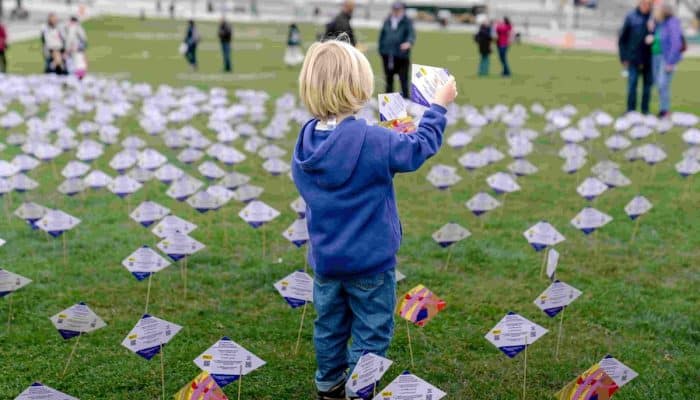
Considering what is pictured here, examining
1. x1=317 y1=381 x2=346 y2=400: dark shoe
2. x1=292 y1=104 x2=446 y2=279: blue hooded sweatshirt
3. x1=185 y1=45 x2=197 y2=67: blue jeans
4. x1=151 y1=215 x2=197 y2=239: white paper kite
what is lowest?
x1=317 y1=381 x2=346 y2=400: dark shoe

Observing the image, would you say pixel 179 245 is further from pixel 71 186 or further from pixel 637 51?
pixel 637 51

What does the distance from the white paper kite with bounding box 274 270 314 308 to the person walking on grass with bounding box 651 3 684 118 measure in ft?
31.6

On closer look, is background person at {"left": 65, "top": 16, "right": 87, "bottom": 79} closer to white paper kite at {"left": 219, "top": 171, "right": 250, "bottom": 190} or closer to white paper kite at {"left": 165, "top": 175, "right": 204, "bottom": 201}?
white paper kite at {"left": 219, "top": 171, "right": 250, "bottom": 190}

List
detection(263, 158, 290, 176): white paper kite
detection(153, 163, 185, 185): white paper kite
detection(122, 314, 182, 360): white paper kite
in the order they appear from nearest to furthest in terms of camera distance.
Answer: detection(122, 314, 182, 360): white paper kite → detection(153, 163, 185, 185): white paper kite → detection(263, 158, 290, 176): white paper kite

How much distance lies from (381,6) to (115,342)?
71.0 metres

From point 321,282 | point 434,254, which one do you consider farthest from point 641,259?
point 321,282

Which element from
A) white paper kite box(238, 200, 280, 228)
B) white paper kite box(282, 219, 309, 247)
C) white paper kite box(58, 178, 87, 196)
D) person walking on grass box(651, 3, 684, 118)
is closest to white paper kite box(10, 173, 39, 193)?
white paper kite box(58, 178, 87, 196)

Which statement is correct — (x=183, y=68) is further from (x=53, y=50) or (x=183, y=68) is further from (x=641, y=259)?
(x=641, y=259)

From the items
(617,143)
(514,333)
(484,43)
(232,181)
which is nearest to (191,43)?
(484,43)

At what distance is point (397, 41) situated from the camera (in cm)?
1428

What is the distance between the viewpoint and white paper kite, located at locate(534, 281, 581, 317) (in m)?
4.40

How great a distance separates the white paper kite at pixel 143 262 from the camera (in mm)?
4879

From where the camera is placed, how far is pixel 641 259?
6.54 meters

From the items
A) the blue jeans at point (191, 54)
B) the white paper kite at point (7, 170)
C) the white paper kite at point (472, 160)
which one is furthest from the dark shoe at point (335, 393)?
the blue jeans at point (191, 54)
